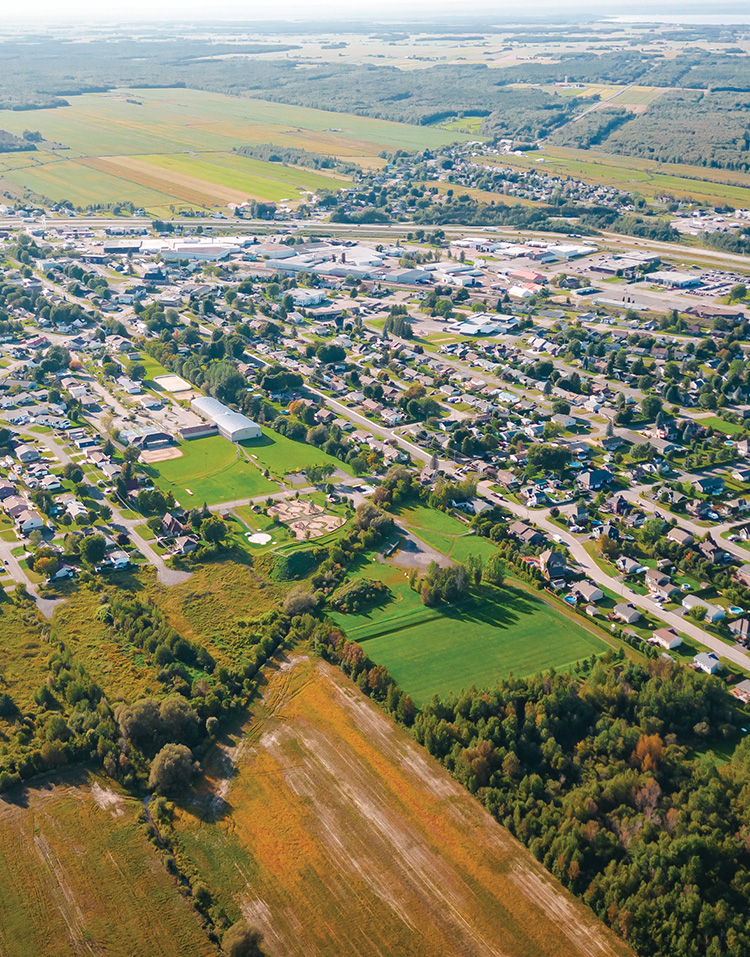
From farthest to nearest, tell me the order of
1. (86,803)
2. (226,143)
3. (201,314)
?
(226,143) < (201,314) < (86,803)

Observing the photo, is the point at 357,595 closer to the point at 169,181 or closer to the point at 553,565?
the point at 553,565

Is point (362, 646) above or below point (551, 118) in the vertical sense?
below

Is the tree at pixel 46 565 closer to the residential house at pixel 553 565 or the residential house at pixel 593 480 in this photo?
the residential house at pixel 553 565

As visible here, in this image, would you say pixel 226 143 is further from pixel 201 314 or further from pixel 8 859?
pixel 8 859

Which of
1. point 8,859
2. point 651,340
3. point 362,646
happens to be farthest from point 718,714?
point 651,340

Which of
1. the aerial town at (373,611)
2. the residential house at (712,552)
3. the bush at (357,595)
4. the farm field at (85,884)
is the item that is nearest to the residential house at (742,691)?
the aerial town at (373,611)
